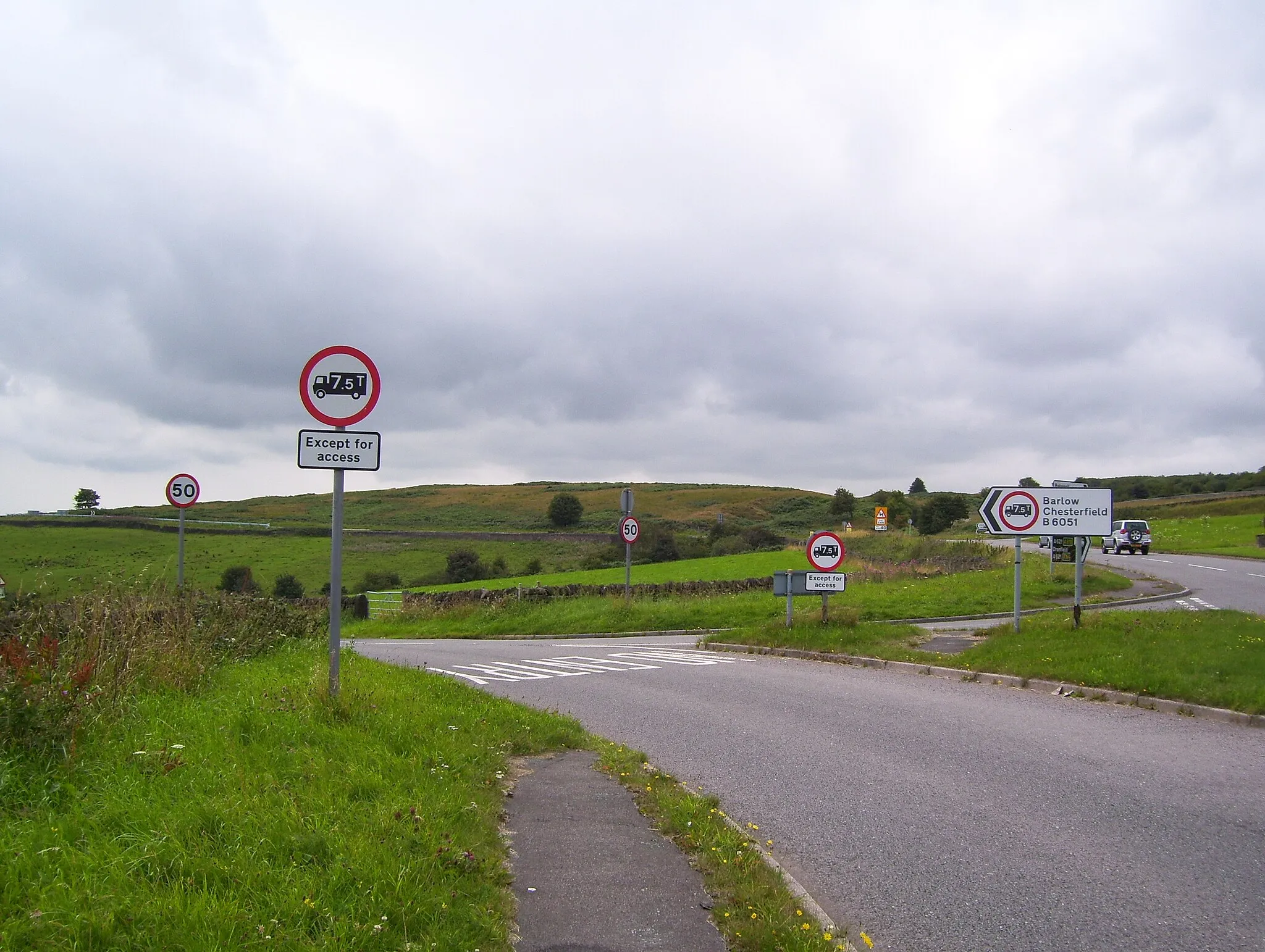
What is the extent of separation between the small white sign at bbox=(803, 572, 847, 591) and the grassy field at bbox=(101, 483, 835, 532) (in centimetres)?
5953

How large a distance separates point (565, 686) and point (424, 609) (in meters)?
20.9

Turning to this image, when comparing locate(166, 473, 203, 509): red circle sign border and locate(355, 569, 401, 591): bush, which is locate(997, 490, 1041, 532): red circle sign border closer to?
locate(166, 473, 203, 509): red circle sign border

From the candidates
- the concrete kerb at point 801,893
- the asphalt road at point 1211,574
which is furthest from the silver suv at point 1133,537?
the concrete kerb at point 801,893

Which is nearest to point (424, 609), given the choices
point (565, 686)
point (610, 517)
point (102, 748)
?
point (565, 686)

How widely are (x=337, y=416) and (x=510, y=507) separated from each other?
102 metres

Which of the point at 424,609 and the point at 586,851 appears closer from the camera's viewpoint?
the point at 586,851

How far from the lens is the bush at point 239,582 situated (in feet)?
57.2

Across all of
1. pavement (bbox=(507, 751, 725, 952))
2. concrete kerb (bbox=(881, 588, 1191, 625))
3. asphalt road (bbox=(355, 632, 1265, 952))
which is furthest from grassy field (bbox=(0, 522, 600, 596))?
concrete kerb (bbox=(881, 588, 1191, 625))

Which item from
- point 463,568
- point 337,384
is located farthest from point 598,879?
point 463,568

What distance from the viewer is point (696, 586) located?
109 ft

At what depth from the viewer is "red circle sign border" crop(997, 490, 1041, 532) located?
15.9 m

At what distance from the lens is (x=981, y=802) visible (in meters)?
6.84

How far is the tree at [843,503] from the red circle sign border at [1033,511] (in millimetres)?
61232

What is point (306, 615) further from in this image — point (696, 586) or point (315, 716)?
point (696, 586)
